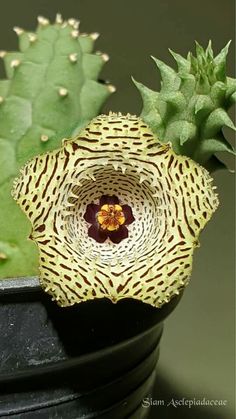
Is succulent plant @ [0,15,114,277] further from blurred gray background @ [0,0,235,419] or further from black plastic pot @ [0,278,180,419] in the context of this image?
blurred gray background @ [0,0,235,419]

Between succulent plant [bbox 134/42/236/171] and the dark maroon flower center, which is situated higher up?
succulent plant [bbox 134/42/236/171]

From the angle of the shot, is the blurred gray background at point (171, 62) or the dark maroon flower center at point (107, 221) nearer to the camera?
the dark maroon flower center at point (107, 221)

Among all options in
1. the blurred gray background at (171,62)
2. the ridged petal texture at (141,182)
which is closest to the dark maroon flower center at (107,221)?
the ridged petal texture at (141,182)

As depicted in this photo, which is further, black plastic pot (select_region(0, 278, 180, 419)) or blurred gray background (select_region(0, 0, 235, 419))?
blurred gray background (select_region(0, 0, 235, 419))

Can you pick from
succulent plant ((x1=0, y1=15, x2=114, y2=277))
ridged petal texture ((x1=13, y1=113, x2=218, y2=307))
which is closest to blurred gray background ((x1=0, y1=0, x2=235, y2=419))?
succulent plant ((x1=0, y1=15, x2=114, y2=277))

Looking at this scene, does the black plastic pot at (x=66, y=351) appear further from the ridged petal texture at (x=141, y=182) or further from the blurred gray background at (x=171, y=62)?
the blurred gray background at (x=171, y=62)

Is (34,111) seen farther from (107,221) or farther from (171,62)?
(171,62)

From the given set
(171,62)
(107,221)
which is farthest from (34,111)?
(171,62)
